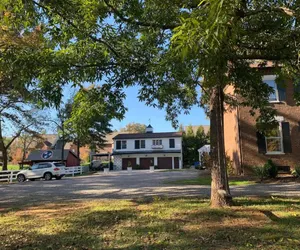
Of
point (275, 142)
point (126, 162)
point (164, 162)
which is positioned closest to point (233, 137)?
point (275, 142)

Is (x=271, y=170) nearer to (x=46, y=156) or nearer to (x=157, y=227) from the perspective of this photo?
(x=157, y=227)

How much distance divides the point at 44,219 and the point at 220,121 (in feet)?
17.3

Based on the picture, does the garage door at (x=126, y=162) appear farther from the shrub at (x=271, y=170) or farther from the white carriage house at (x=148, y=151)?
the shrub at (x=271, y=170)

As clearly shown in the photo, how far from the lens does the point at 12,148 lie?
201 feet

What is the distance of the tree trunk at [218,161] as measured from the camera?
24.7 ft

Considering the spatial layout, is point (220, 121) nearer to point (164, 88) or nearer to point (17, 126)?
point (164, 88)

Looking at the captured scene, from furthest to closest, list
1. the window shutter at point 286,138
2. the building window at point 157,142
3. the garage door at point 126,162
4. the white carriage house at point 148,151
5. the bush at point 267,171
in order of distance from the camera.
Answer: the building window at point 157,142, the garage door at point 126,162, the white carriage house at point 148,151, the window shutter at point 286,138, the bush at point 267,171

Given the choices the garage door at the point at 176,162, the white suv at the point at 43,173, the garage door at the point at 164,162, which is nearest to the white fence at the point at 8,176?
the white suv at the point at 43,173

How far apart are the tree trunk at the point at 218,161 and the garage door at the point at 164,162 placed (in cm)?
3767

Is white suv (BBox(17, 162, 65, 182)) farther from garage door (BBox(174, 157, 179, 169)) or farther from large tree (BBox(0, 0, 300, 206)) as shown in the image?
garage door (BBox(174, 157, 179, 169))

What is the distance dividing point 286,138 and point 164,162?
93.2ft

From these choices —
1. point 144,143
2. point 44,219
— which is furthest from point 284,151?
point 144,143

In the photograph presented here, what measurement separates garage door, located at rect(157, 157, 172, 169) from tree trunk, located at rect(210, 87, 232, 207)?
124 feet

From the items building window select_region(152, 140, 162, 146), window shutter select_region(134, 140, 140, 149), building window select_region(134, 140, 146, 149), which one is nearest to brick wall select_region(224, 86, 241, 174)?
building window select_region(152, 140, 162, 146)
